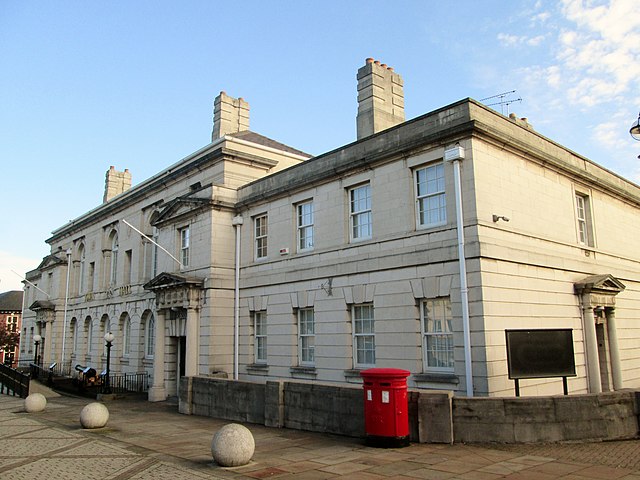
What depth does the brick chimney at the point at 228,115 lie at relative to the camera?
1187 inches

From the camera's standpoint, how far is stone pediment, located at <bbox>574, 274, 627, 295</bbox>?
54.9 ft

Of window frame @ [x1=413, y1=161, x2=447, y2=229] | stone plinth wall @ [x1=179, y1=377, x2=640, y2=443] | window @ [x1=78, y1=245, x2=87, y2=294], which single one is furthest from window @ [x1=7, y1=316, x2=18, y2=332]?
stone plinth wall @ [x1=179, y1=377, x2=640, y2=443]

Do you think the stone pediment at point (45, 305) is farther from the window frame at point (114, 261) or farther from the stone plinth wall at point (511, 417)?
the stone plinth wall at point (511, 417)

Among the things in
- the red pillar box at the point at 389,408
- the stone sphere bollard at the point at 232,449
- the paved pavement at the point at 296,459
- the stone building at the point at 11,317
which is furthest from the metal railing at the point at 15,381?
the stone building at the point at 11,317

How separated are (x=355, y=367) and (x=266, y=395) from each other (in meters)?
3.80

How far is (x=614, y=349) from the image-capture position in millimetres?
18219

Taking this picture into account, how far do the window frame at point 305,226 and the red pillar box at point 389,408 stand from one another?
9.47m

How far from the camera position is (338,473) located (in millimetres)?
8781

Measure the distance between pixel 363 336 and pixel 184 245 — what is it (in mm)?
10845

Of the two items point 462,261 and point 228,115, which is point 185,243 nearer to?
point 228,115

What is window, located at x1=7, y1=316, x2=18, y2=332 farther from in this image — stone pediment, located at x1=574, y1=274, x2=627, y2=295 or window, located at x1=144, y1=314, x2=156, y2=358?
stone pediment, located at x1=574, y1=274, x2=627, y2=295

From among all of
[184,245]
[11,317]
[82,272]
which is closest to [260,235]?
[184,245]

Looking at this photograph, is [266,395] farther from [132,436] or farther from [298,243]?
[298,243]

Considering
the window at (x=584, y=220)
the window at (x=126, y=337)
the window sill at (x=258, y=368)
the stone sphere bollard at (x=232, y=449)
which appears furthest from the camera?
the window at (x=126, y=337)
